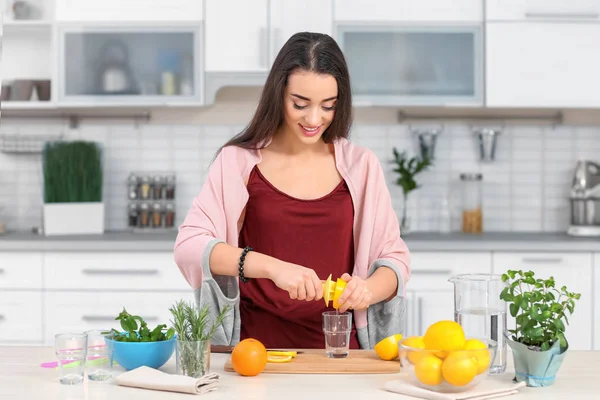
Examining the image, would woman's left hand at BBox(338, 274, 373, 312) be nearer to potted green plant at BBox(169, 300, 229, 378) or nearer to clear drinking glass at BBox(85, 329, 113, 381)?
potted green plant at BBox(169, 300, 229, 378)

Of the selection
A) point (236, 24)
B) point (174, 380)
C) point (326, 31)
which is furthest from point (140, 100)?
point (174, 380)

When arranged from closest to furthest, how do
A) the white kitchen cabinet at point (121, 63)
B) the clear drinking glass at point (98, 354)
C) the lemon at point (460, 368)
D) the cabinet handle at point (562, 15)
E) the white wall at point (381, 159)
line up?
the lemon at point (460, 368)
the clear drinking glass at point (98, 354)
the cabinet handle at point (562, 15)
the white kitchen cabinet at point (121, 63)
the white wall at point (381, 159)

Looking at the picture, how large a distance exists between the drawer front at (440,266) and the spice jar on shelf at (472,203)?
1.60 feet

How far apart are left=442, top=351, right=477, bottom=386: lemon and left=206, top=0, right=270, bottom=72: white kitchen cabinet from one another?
2.67 m

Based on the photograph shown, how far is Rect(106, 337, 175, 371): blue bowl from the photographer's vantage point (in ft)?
5.49

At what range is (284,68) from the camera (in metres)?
2.00

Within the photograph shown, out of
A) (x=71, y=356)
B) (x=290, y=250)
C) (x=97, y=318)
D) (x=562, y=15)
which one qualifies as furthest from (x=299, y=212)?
(x=562, y=15)

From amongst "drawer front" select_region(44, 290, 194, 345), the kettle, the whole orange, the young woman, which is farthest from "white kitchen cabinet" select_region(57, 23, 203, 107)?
the whole orange

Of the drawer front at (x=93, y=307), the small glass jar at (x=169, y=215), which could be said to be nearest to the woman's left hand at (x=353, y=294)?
the drawer front at (x=93, y=307)

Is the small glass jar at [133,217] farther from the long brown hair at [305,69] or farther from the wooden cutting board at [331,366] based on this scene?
the wooden cutting board at [331,366]

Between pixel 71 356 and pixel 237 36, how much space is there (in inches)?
102

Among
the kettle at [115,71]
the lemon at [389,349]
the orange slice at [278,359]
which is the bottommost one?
the orange slice at [278,359]

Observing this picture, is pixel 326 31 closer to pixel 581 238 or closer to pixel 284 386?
pixel 581 238

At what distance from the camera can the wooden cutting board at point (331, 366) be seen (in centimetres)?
168
